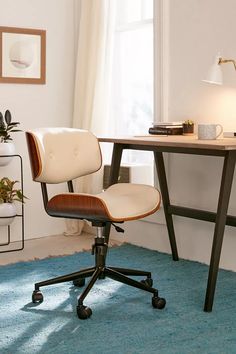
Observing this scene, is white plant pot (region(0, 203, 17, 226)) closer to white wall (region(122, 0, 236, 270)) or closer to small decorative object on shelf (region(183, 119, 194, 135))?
white wall (region(122, 0, 236, 270))

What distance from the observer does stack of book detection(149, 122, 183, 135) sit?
3.58 meters

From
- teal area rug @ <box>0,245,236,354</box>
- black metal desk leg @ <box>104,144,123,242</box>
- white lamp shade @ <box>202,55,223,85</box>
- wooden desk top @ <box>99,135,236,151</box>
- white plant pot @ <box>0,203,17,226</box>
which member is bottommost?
teal area rug @ <box>0,245,236,354</box>

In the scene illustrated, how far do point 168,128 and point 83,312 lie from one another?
134 centimetres

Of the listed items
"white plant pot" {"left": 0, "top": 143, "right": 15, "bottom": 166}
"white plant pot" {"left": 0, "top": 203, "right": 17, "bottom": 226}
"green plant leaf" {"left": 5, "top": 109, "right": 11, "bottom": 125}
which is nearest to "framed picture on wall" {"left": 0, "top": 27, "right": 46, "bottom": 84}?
"green plant leaf" {"left": 5, "top": 109, "right": 11, "bottom": 125}

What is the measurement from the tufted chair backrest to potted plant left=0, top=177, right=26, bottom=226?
3.25 feet

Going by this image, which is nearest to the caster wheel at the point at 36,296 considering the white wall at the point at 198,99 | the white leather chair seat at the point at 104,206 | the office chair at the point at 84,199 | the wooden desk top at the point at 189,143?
the office chair at the point at 84,199

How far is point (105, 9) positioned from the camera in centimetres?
426

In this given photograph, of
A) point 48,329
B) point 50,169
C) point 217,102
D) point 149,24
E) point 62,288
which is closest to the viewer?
point 48,329

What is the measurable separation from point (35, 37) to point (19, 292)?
2.06m

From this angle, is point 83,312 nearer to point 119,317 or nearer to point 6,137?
point 119,317

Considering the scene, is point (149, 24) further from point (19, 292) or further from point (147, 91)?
point (19, 292)

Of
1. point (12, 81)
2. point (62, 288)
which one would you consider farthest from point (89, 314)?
point (12, 81)

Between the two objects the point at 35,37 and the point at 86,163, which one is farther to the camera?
the point at 35,37

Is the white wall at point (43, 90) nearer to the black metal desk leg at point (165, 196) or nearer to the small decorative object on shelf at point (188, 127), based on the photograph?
Result: the black metal desk leg at point (165, 196)
